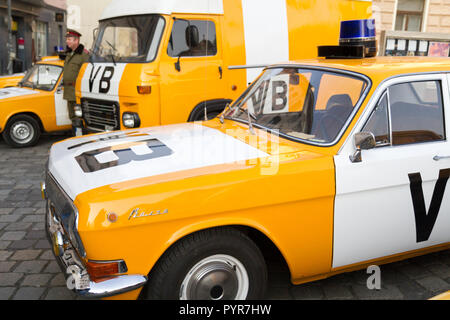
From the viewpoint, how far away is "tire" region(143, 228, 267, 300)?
2.66 metres

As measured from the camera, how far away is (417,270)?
3844 mm

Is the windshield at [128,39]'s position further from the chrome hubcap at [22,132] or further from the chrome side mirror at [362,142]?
the chrome side mirror at [362,142]

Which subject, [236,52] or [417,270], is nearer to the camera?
[417,270]

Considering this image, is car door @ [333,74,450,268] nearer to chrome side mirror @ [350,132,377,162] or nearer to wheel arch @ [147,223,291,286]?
A: chrome side mirror @ [350,132,377,162]

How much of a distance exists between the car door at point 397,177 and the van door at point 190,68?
10.9 feet

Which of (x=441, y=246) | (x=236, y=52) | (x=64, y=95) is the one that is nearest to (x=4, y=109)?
(x=64, y=95)

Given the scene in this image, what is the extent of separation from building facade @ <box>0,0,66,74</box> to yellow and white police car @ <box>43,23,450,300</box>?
18.4 metres

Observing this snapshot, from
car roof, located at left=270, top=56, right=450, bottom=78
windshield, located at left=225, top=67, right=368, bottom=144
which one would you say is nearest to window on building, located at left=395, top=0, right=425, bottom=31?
car roof, located at left=270, top=56, right=450, bottom=78

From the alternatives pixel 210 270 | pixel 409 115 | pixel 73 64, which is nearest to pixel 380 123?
pixel 409 115

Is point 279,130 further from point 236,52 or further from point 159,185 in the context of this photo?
point 236,52

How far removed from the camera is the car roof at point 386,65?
3.33m

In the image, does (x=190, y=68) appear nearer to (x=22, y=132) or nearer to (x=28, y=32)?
(x=22, y=132)

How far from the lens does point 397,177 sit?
3.12m

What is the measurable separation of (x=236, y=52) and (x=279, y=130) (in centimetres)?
357
